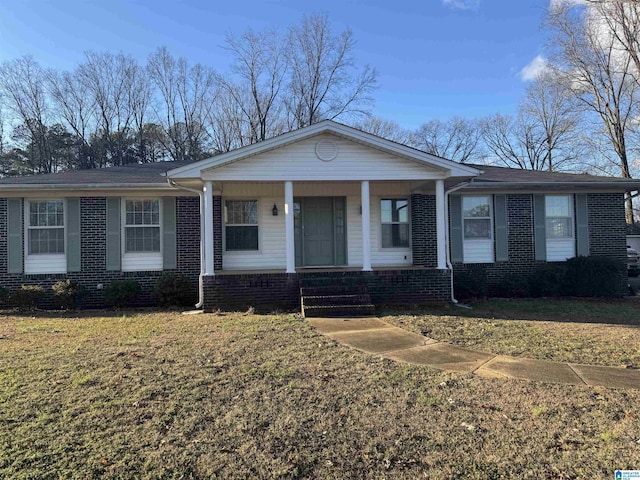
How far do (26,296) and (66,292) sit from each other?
875mm

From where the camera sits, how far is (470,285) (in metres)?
11.1

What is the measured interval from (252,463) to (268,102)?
105ft

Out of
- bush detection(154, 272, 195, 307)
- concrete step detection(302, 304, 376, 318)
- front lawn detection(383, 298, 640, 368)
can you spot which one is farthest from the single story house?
front lawn detection(383, 298, 640, 368)

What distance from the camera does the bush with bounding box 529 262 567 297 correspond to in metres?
11.3

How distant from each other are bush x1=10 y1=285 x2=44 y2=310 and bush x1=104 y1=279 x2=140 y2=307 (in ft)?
5.05

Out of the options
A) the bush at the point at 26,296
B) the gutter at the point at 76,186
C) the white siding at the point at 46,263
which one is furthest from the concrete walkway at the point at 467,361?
the white siding at the point at 46,263

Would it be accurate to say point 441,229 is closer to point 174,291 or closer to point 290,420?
point 174,291

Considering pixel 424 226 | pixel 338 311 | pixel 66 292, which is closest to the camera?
pixel 338 311

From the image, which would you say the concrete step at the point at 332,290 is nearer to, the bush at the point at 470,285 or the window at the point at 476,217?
the bush at the point at 470,285

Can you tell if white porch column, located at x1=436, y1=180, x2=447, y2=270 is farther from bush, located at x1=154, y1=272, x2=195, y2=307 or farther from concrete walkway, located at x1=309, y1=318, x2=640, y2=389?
bush, located at x1=154, y1=272, x2=195, y2=307

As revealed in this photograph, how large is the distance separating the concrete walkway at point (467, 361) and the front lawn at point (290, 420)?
0.28 m

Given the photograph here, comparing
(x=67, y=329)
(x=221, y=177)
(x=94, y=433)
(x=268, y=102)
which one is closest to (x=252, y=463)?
(x=94, y=433)

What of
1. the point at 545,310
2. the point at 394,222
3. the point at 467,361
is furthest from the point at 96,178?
the point at 545,310

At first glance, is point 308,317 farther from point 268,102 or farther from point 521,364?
point 268,102
